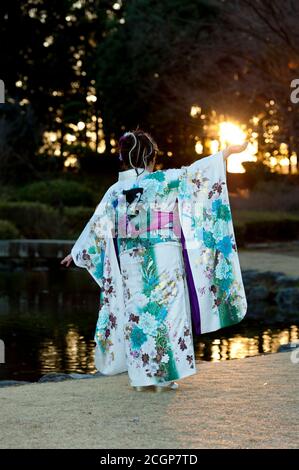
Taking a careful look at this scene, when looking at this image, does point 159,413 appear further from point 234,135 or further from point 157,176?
point 234,135

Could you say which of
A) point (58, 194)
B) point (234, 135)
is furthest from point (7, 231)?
point (234, 135)

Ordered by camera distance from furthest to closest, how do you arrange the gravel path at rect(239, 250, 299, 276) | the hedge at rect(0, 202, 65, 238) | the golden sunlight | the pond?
the golden sunlight → the hedge at rect(0, 202, 65, 238) → the gravel path at rect(239, 250, 299, 276) → the pond

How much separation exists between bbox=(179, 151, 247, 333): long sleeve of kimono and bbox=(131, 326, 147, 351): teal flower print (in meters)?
0.32

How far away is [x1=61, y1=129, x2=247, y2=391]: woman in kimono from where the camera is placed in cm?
526

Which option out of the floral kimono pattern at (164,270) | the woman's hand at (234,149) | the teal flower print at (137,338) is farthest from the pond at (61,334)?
the woman's hand at (234,149)

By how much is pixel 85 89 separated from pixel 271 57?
1120cm

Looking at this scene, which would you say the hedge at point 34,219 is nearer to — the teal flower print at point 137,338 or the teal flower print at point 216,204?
the teal flower print at point 216,204

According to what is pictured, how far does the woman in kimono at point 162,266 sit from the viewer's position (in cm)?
526

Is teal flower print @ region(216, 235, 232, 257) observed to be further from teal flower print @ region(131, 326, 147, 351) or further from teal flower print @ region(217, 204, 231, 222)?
teal flower print @ region(131, 326, 147, 351)

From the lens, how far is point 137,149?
542cm

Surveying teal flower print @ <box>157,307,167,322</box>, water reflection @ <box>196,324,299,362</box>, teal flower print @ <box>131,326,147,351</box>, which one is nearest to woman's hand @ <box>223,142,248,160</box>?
teal flower print @ <box>157,307,167,322</box>

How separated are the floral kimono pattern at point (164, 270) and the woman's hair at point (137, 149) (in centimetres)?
6

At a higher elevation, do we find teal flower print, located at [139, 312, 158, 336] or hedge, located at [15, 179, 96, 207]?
hedge, located at [15, 179, 96, 207]
